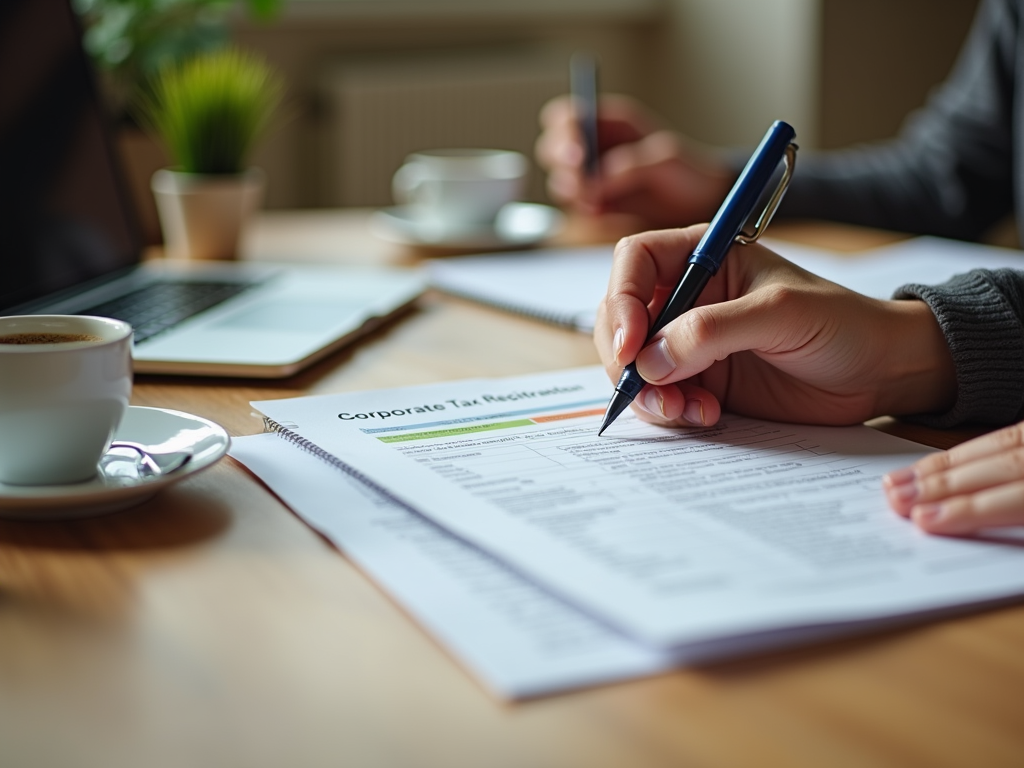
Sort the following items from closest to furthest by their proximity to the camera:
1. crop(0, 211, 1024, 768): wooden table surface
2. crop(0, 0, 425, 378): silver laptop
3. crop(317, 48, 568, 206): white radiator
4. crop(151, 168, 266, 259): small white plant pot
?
crop(0, 211, 1024, 768): wooden table surface < crop(0, 0, 425, 378): silver laptop < crop(151, 168, 266, 259): small white plant pot < crop(317, 48, 568, 206): white radiator

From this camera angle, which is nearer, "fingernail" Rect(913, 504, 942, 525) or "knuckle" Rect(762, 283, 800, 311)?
"fingernail" Rect(913, 504, 942, 525)

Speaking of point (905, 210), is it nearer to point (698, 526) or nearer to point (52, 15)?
Answer: point (52, 15)

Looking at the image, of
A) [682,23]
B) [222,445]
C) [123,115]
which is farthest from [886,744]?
[682,23]

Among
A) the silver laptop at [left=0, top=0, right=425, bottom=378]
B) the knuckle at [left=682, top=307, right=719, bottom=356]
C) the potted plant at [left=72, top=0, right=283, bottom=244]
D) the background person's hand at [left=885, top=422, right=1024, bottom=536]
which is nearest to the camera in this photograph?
the background person's hand at [left=885, top=422, right=1024, bottom=536]

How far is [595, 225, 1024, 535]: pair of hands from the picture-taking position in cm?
65

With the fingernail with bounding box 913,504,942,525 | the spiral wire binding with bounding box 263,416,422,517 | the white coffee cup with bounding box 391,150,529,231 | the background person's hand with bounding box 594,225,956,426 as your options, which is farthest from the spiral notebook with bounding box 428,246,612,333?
the fingernail with bounding box 913,504,942,525

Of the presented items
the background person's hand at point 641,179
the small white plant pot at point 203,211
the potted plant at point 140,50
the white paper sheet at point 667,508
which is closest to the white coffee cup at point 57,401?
the white paper sheet at point 667,508

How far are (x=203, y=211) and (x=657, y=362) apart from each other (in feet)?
2.49

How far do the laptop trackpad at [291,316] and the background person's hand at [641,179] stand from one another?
0.61m

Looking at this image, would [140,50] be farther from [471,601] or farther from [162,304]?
[471,601]

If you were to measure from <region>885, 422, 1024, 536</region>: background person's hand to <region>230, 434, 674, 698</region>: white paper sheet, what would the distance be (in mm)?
177

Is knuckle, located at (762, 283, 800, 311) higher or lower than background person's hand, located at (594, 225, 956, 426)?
higher

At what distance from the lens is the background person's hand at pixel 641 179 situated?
4.91 feet

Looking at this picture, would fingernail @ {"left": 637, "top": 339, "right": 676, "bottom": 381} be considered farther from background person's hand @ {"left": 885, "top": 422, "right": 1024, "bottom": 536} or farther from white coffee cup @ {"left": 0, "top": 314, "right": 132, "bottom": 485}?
white coffee cup @ {"left": 0, "top": 314, "right": 132, "bottom": 485}
